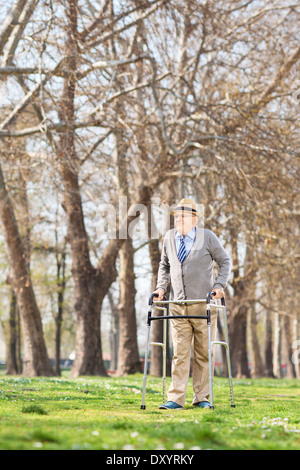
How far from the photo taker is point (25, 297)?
1850 centimetres

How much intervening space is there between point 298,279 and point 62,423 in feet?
71.2

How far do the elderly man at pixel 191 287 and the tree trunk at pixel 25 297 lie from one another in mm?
11100

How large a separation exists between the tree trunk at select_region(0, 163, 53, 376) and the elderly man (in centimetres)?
1110

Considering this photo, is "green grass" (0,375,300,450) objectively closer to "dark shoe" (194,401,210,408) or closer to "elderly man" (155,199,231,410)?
"dark shoe" (194,401,210,408)

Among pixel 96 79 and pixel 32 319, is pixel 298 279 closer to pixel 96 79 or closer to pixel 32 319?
pixel 32 319

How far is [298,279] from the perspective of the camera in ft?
83.7

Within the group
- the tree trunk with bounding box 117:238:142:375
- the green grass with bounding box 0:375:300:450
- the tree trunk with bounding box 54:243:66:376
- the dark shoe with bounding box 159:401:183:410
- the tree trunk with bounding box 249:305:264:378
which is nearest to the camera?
the green grass with bounding box 0:375:300:450

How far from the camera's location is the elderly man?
277 inches

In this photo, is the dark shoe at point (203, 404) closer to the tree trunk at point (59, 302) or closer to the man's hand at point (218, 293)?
the man's hand at point (218, 293)

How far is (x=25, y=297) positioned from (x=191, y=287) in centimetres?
1226

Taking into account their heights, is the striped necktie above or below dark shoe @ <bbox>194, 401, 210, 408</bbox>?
above

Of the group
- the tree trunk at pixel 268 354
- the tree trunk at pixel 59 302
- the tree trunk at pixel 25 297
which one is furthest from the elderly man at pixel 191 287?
the tree trunk at pixel 268 354

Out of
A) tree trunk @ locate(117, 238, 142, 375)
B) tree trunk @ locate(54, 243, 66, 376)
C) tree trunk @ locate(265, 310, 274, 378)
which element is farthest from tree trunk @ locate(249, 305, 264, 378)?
tree trunk @ locate(117, 238, 142, 375)

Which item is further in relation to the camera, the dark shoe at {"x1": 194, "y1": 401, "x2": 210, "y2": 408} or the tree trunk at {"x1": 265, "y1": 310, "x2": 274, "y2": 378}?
the tree trunk at {"x1": 265, "y1": 310, "x2": 274, "y2": 378}
